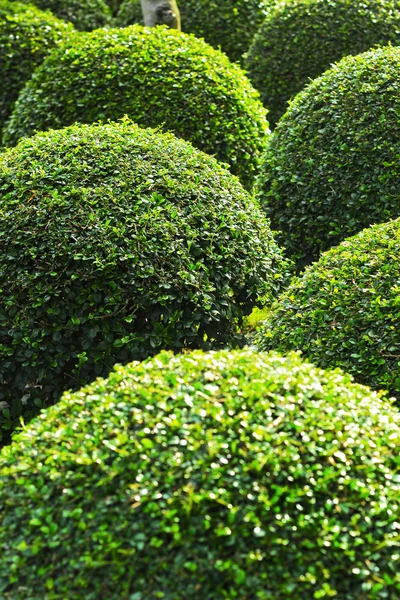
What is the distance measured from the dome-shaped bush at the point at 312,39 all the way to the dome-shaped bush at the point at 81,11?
349 centimetres

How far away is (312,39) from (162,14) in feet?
5.36

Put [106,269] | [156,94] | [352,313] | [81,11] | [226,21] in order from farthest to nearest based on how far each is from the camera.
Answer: [81,11], [226,21], [156,94], [106,269], [352,313]

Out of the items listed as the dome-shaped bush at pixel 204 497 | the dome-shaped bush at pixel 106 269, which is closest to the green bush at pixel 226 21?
the dome-shaped bush at pixel 106 269

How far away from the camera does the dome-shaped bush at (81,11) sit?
37.6 feet

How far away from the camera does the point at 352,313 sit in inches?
168

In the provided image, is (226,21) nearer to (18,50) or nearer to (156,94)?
(18,50)

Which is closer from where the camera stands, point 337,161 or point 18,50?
point 337,161

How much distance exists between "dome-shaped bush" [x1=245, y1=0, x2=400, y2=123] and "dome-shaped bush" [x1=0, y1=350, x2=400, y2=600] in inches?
255

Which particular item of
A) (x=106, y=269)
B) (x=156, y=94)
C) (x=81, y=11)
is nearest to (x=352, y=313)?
(x=106, y=269)

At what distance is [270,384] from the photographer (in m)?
2.98

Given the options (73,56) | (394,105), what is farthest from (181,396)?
(73,56)

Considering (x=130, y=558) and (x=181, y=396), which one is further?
(x=181, y=396)

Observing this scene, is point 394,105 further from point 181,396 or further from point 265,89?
point 181,396

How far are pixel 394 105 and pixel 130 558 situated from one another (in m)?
4.45
